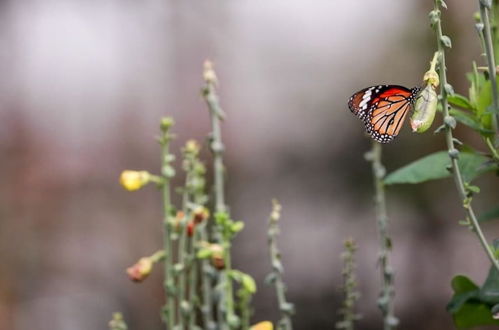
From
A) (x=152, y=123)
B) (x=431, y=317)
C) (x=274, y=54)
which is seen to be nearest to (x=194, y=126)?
(x=152, y=123)

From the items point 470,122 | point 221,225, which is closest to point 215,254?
point 221,225

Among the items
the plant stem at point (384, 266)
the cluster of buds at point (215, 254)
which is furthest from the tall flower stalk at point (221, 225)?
the plant stem at point (384, 266)

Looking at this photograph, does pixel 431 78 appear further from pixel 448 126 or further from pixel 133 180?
pixel 133 180

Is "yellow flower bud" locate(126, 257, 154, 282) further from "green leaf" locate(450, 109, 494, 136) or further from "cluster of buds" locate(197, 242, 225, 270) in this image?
"green leaf" locate(450, 109, 494, 136)

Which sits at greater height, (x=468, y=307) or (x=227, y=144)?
Result: (x=227, y=144)

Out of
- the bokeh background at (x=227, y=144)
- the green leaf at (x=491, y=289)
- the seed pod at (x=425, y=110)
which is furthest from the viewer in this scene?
the bokeh background at (x=227, y=144)

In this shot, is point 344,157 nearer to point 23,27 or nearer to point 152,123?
point 152,123

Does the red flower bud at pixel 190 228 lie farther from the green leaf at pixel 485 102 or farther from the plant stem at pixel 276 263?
the green leaf at pixel 485 102
